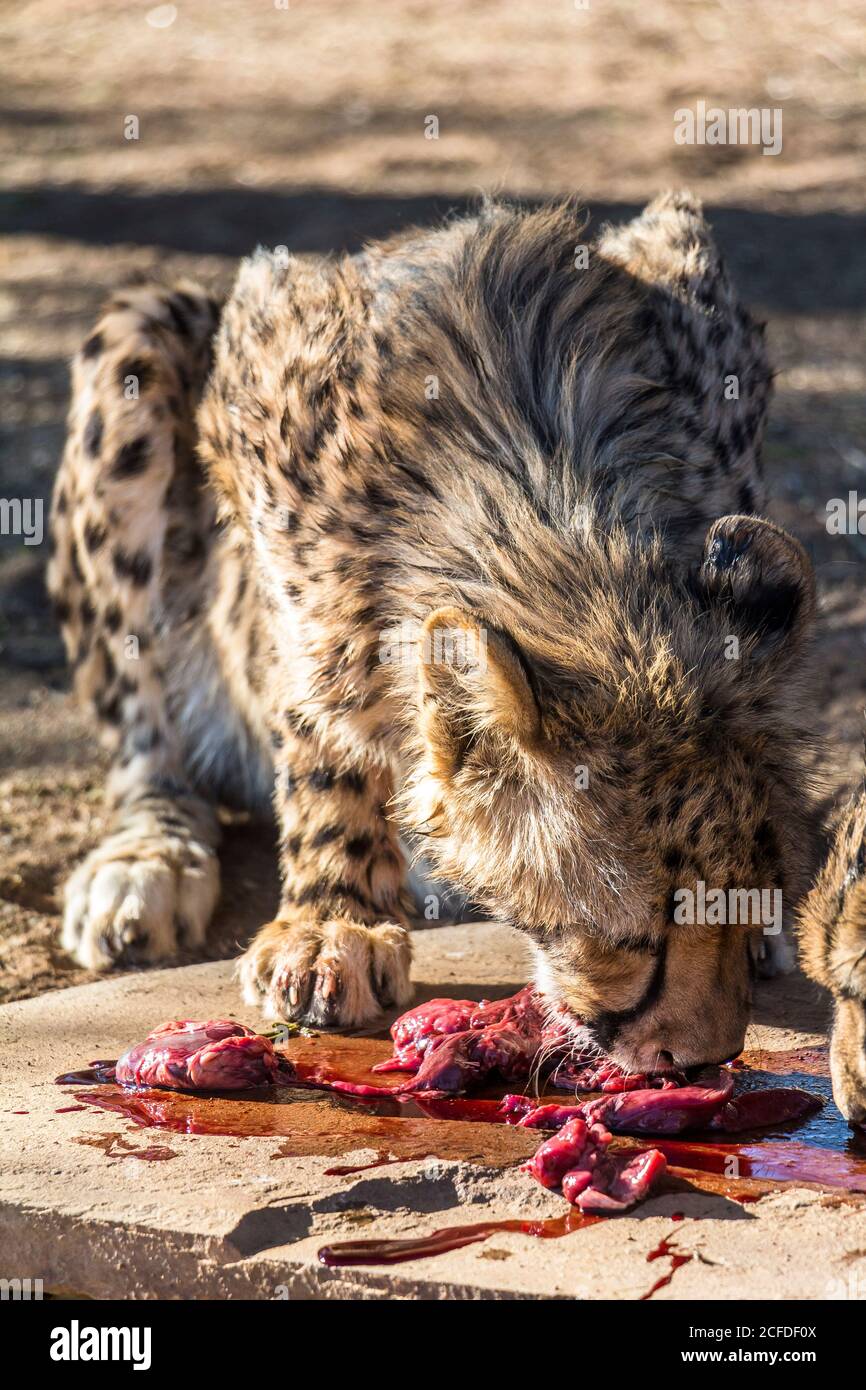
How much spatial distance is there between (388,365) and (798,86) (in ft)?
31.8

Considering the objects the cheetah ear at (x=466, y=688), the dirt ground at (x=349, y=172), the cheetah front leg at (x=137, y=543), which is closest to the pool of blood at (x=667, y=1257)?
the cheetah ear at (x=466, y=688)

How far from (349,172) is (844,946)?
31.4 feet

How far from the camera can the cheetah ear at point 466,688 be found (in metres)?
3.37

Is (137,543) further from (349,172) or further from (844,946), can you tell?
(349,172)

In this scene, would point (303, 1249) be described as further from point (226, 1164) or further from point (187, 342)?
point (187, 342)

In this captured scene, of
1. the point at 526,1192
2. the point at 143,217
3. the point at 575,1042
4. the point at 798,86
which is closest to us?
the point at 526,1192

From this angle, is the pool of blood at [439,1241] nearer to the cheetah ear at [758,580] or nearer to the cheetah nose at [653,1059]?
the cheetah nose at [653,1059]

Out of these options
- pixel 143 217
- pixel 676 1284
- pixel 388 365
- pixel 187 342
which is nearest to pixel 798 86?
pixel 143 217

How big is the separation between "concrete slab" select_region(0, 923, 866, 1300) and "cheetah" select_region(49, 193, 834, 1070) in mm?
417

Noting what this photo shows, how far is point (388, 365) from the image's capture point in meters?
4.42

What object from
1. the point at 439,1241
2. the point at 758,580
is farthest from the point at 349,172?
the point at 439,1241

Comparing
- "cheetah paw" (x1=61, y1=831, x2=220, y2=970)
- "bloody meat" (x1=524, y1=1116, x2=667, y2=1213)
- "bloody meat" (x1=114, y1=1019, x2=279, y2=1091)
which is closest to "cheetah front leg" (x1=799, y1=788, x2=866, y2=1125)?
"bloody meat" (x1=524, y1=1116, x2=667, y2=1213)

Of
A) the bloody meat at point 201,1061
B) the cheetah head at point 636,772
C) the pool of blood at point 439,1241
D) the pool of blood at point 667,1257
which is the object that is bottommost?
the pool of blood at point 667,1257

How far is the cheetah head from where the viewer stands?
3441 millimetres
